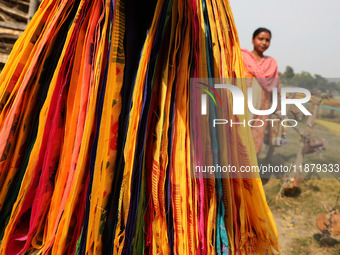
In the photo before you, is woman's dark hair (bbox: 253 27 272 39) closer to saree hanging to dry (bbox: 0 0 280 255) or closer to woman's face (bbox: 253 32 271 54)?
woman's face (bbox: 253 32 271 54)

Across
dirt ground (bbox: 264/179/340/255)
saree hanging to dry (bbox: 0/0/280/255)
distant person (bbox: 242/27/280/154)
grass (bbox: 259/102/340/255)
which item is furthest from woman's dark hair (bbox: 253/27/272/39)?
saree hanging to dry (bbox: 0/0/280/255)

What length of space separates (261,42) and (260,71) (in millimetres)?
374

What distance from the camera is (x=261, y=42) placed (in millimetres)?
3031

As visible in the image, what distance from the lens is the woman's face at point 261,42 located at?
9.80 ft

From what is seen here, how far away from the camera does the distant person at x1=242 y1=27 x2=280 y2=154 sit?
296 centimetres

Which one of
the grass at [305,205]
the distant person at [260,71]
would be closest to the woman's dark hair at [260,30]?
the distant person at [260,71]

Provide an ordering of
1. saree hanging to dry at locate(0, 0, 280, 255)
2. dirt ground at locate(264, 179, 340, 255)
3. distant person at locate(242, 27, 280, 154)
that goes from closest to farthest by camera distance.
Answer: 1. saree hanging to dry at locate(0, 0, 280, 255)
2. dirt ground at locate(264, 179, 340, 255)
3. distant person at locate(242, 27, 280, 154)

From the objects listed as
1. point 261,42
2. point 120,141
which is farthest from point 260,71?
point 120,141

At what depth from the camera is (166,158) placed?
70 centimetres

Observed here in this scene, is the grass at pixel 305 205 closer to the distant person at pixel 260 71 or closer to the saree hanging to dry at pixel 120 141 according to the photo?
the distant person at pixel 260 71

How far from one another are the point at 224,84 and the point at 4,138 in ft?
2.26

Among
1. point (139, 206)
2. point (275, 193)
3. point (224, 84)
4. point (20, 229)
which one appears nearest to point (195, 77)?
point (224, 84)

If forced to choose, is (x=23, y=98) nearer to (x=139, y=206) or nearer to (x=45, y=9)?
(x=45, y=9)

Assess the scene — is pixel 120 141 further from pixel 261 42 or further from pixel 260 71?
pixel 261 42
